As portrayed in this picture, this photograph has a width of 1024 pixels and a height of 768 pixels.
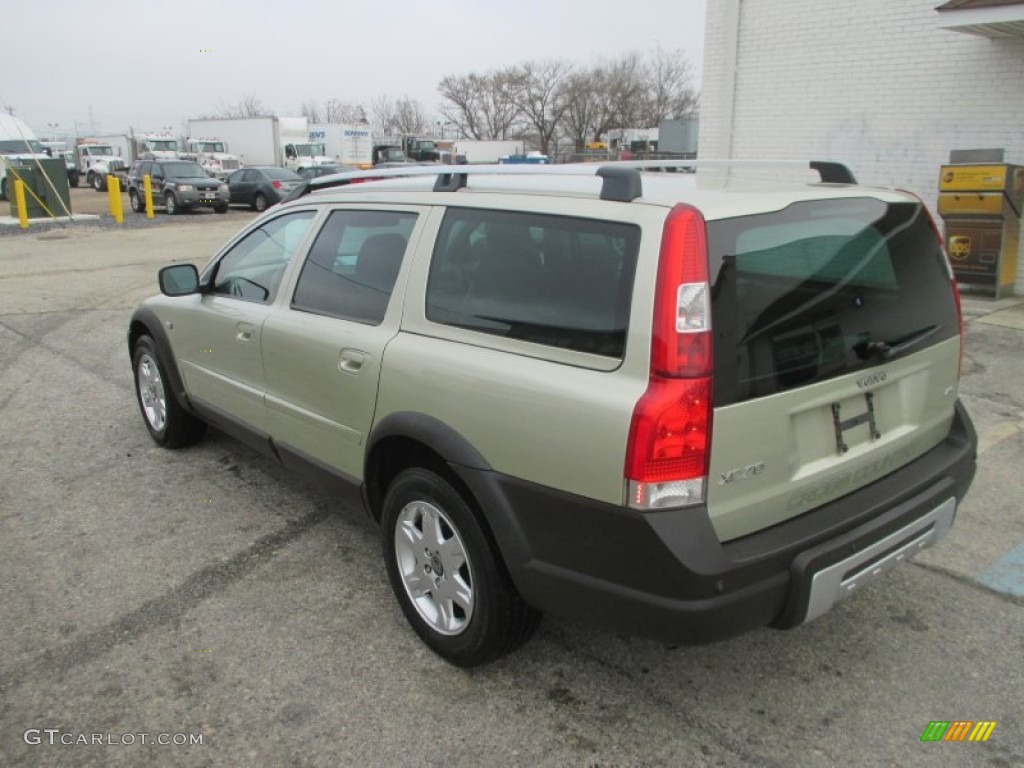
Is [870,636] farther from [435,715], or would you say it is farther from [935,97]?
[935,97]

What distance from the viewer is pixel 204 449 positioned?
509 centimetres

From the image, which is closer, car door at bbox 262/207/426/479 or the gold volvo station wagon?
the gold volvo station wagon

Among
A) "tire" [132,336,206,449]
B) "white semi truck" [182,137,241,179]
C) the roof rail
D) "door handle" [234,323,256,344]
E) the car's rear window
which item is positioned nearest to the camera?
the car's rear window

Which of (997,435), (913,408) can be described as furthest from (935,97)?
(913,408)

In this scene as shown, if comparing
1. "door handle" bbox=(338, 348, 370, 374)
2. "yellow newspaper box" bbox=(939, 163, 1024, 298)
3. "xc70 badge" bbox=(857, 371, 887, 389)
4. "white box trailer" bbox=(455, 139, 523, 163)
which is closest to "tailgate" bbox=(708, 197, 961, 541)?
"xc70 badge" bbox=(857, 371, 887, 389)

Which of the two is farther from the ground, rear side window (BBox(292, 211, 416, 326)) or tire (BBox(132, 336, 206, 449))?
rear side window (BBox(292, 211, 416, 326))

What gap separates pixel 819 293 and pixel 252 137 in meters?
41.0

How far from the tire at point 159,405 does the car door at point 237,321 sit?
368 millimetres

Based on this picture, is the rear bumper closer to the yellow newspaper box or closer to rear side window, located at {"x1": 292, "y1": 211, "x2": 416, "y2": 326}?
rear side window, located at {"x1": 292, "y1": 211, "x2": 416, "y2": 326}

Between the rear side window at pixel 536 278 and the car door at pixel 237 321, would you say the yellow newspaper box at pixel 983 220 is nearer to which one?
the car door at pixel 237 321

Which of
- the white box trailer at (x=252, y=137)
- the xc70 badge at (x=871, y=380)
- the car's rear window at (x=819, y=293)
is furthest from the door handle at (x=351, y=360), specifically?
the white box trailer at (x=252, y=137)

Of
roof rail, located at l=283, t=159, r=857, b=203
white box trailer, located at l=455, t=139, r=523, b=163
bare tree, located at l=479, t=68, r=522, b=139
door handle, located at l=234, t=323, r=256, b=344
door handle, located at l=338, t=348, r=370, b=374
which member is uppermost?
bare tree, located at l=479, t=68, r=522, b=139

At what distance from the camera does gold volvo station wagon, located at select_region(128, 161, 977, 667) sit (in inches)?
85.4

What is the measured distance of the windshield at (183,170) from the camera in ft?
83.8
